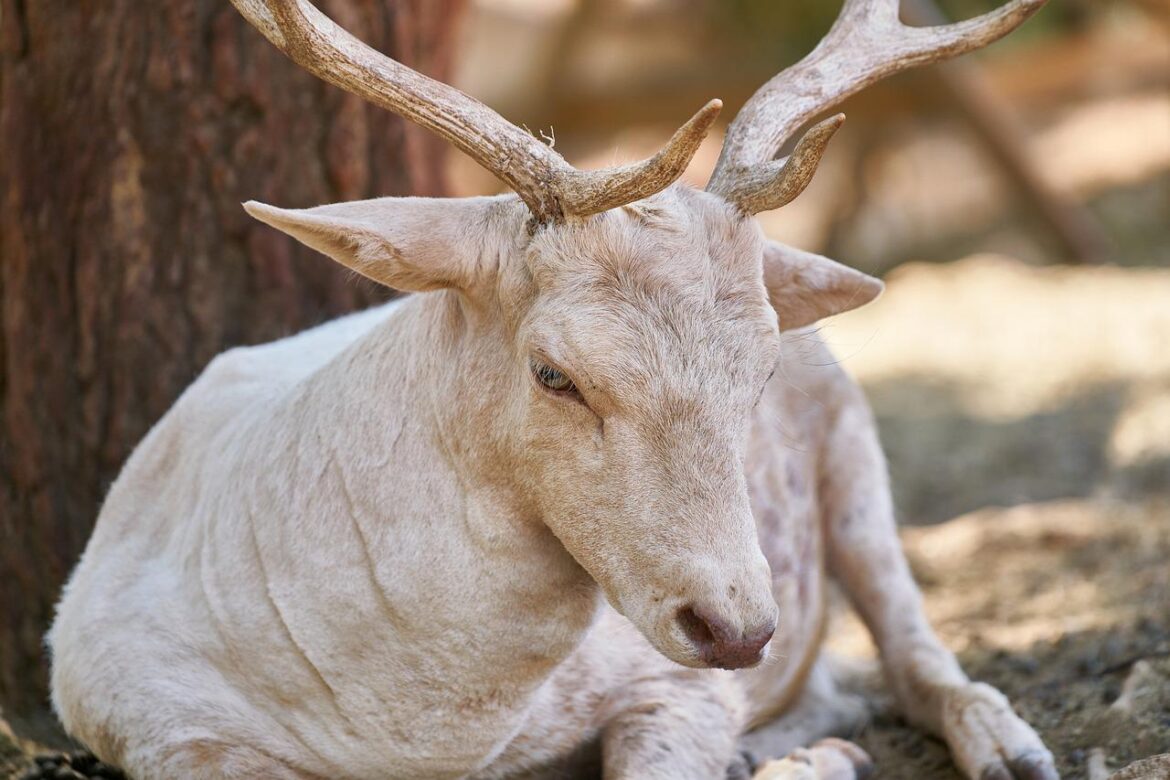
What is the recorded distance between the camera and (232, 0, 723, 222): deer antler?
294 cm

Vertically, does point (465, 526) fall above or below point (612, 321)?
below

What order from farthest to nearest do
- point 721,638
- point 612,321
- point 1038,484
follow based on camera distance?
point 1038,484
point 612,321
point 721,638

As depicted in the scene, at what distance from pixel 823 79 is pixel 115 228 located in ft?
7.45

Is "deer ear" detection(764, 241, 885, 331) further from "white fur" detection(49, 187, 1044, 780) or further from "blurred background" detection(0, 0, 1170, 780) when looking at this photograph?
"blurred background" detection(0, 0, 1170, 780)

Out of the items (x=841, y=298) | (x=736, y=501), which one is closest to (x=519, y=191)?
(x=736, y=501)

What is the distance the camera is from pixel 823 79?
134 inches

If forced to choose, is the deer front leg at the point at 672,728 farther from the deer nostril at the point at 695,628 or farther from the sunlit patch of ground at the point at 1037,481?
the deer nostril at the point at 695,628

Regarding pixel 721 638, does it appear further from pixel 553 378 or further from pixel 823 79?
pixel 823 79

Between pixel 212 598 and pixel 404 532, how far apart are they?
22.9 inches

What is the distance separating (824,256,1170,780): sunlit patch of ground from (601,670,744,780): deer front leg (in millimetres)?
590

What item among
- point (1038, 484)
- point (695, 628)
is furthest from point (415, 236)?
point (1038, 484)

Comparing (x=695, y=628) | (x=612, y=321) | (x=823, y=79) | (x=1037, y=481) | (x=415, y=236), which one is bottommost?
(x=1037, y=481)

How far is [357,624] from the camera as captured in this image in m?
3.28

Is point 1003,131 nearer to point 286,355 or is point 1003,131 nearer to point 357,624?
point 286,355
